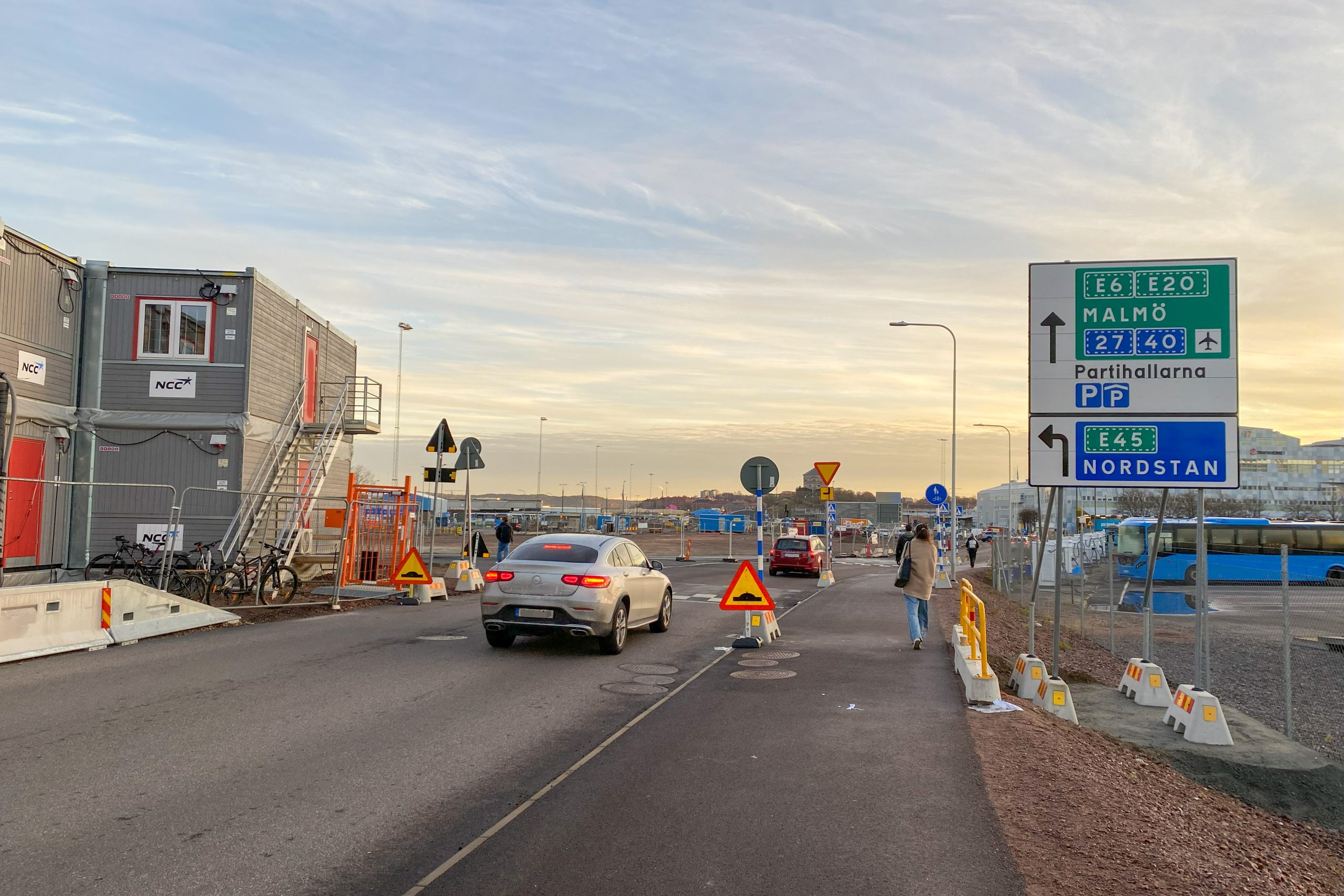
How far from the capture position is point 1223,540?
3816 cm

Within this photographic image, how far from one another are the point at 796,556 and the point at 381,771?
2732cm

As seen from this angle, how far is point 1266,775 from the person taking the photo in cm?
826

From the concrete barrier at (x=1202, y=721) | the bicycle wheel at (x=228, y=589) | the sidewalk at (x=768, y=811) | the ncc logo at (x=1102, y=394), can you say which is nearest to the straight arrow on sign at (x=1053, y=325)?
the ncc logo at (x=1102, y=394)

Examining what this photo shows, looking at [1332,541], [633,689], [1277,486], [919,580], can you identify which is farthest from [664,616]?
[1277,486]

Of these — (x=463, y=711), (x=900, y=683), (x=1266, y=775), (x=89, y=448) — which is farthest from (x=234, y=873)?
(x=89, y=448)

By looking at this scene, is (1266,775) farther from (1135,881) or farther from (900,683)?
(1135,881)

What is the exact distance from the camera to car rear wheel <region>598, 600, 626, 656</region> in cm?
1207

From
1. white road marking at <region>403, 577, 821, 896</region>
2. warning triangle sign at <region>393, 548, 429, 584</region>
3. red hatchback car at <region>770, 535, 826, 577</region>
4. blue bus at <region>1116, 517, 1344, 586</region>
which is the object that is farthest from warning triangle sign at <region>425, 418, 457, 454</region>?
blue bus at <region>1116, 517, 1344, 586</region>

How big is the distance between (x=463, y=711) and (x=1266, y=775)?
23.2 feet

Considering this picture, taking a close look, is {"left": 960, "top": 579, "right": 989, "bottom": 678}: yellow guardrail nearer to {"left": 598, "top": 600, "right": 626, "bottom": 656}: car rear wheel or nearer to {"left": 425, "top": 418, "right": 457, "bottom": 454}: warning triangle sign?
{"left": 598, "top": 600, "right": 626, "bottom": 656}: car rear wheel

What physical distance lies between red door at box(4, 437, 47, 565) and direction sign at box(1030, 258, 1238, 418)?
18.3 metres

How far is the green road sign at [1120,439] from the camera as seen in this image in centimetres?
1073

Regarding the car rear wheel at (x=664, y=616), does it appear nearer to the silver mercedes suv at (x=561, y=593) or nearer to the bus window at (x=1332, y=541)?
the silver mercedes suv at (x=561, y=593)

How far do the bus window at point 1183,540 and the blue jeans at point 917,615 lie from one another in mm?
28566
